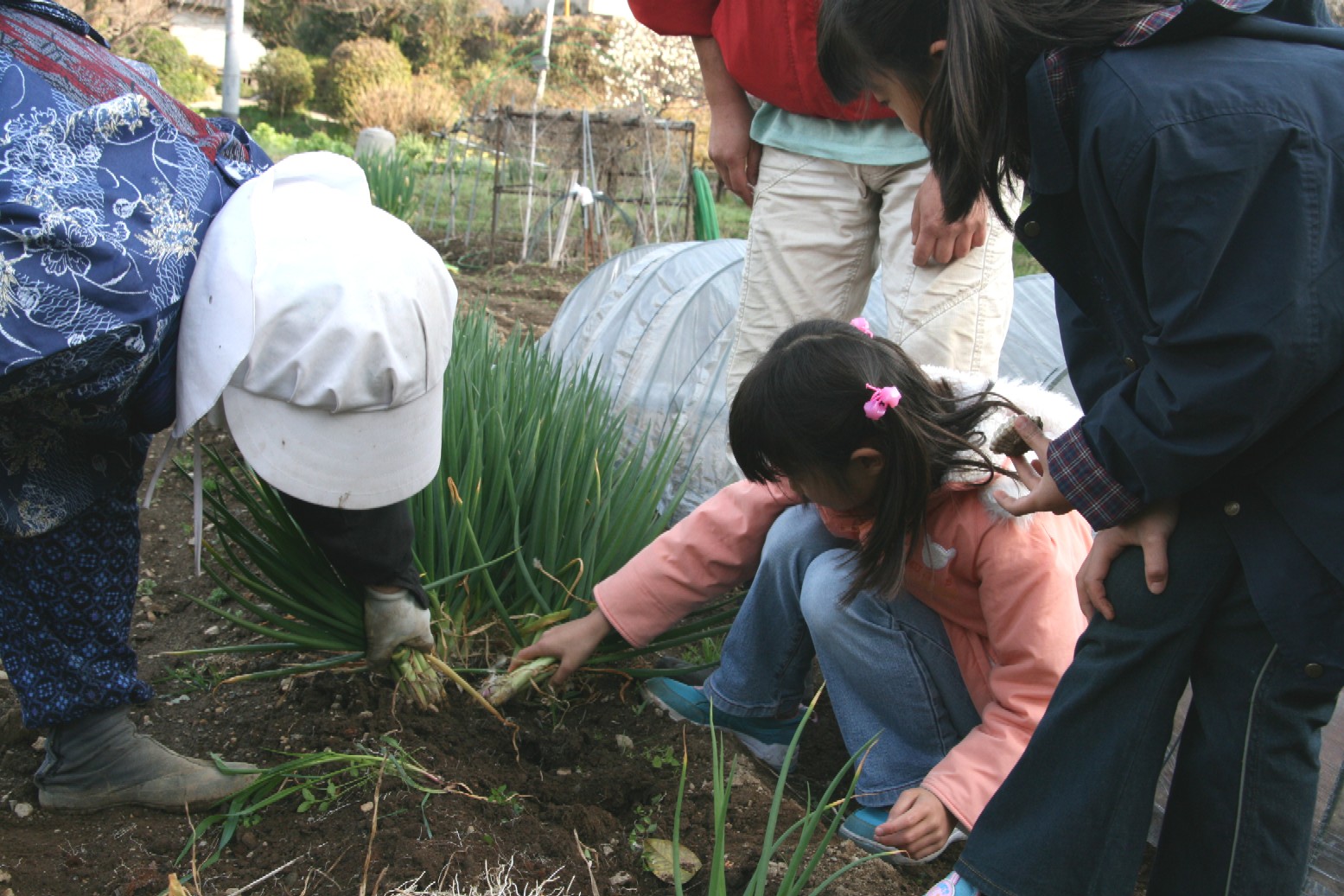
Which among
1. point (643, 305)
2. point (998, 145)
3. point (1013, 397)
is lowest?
point (643, 305)

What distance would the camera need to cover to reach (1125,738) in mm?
1198

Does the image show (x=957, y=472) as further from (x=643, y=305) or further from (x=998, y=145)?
(x=643, y=305)

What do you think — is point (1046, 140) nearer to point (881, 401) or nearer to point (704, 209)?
point (881, 401)

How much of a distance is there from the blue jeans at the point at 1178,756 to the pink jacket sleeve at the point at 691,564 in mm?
632

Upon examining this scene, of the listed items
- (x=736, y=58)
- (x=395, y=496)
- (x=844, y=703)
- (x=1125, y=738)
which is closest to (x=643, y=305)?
A: (x=736, y=58)

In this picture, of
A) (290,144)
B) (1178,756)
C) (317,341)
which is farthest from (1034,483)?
(290,144)

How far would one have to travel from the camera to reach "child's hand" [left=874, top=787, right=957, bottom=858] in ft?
4.74

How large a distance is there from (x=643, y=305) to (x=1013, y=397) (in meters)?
1.74

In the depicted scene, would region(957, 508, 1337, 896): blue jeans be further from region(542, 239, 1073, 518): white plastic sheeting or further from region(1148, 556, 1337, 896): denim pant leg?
region(542, 239, 1073, 518): white plastic sheeting

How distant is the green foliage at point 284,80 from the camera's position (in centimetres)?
1805

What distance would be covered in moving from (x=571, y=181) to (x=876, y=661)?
6.25 m

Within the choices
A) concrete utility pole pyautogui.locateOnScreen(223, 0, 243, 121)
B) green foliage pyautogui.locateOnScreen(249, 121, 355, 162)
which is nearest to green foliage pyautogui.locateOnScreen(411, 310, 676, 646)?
concrete utility pole pyautogui.locateOnScreen(223, 0, 243, 121)

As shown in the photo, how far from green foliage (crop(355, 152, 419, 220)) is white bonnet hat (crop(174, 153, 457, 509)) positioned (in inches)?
186

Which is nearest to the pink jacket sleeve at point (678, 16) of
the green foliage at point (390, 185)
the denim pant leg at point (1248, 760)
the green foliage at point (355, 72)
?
the denim pant leg at point (1248, 760)
